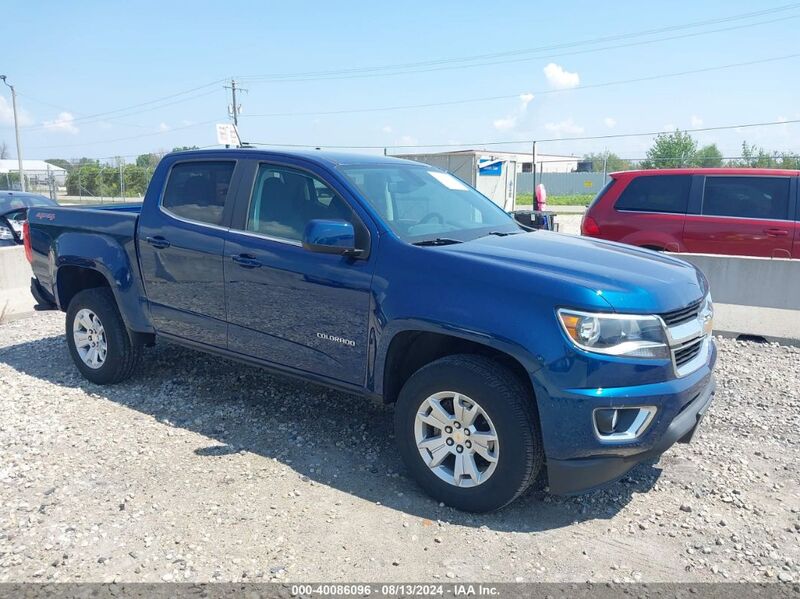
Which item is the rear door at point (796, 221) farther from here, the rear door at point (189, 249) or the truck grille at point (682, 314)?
the rear door at point (189, 249)

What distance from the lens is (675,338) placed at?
3338 mm

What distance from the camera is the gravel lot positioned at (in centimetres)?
315

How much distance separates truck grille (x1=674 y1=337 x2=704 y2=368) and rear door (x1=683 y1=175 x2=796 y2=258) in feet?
15.6

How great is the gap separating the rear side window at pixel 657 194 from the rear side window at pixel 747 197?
0.85 feet

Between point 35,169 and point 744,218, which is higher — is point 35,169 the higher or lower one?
the higher one

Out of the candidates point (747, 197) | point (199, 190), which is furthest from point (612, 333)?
point (747, 197)

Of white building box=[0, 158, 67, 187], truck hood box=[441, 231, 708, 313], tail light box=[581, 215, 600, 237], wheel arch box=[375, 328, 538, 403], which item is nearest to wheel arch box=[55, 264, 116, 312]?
wheel arch box=[375, 328, 538, 403]

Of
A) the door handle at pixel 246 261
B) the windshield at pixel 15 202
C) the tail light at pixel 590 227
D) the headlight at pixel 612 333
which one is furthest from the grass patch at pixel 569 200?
the headlight at pixel 612 333

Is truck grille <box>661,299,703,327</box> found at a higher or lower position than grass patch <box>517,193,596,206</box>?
lower

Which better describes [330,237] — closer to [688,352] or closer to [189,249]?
[189,249]

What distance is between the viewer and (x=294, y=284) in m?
4.13

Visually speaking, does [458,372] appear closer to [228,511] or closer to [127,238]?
[228,511]

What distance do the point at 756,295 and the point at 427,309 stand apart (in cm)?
498

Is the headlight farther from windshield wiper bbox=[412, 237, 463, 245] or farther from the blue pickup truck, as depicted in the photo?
windshield wiper bbox=[412, 237, 463, 245]
